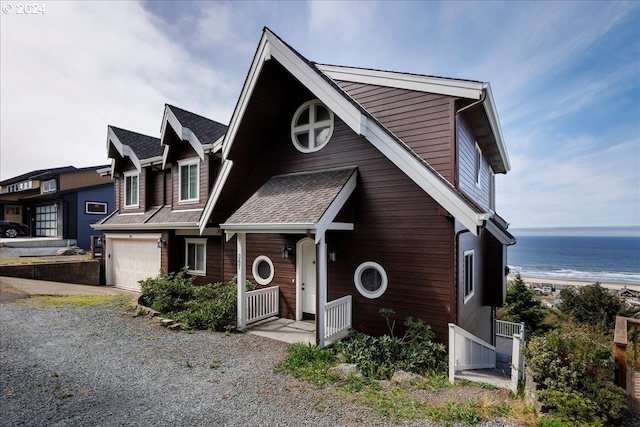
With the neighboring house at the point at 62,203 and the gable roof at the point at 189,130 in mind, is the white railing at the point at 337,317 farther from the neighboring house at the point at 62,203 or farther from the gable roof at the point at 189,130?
the neighboring house at the point at 62,203

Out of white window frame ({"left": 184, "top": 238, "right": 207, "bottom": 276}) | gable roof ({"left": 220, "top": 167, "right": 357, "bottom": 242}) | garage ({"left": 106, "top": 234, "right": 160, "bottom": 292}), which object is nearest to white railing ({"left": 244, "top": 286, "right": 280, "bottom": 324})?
gable roof ({"left": 220, "top": 167, "right": 357, "bottom": 242})

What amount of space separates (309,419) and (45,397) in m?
4.15

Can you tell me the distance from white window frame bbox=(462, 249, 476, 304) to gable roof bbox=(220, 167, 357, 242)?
3577mm

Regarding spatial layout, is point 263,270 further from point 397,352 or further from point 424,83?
point 424,83

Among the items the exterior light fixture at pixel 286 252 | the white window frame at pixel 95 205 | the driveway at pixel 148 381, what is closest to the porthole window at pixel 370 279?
the exterior light fixture at pixel 286 252

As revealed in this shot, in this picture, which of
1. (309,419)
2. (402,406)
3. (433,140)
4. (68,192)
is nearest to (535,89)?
(433,140)

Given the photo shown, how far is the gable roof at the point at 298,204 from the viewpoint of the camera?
6914 millimetres

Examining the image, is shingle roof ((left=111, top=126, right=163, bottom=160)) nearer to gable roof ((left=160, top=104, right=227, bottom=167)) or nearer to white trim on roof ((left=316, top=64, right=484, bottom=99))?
gable roof ((left=160, top=104, right=227, bottom=167))

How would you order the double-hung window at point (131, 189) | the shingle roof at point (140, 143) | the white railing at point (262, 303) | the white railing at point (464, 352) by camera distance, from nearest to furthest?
the white railing at point (464, 352) < the white railing at point (262, 303) < the shingle roof at point (140, 143) < the double-hung window at point (131, 189)

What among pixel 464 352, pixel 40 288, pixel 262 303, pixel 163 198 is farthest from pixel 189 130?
pixel 464 352

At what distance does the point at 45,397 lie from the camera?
4.73 metres

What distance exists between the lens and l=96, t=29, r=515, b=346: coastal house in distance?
279 inches

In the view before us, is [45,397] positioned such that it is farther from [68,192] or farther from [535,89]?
[68,192]

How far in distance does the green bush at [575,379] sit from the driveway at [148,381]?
238 centimetres
